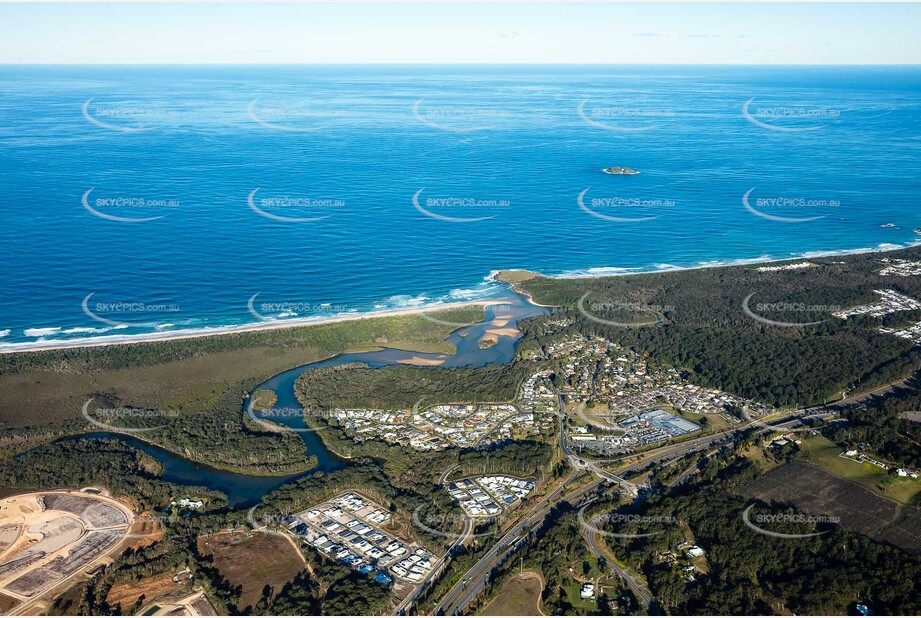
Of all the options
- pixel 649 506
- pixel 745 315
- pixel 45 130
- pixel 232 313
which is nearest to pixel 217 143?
pixel 45 130

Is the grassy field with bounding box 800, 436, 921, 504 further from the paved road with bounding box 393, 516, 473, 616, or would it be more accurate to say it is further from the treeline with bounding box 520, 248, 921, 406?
the paved road with bounding box 393, 516, 473, 616

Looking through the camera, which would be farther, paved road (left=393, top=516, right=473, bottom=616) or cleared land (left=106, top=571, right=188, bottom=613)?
cleared land (left=106, top=571, right=188, bottom=613)

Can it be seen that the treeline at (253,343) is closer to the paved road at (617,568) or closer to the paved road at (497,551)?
the paved road at (497,551)

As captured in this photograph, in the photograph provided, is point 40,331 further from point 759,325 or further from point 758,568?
point 759,325

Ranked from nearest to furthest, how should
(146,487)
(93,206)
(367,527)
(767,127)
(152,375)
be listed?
(367,527)
(146,487)
(152,375)
(93,206)
(767,127)

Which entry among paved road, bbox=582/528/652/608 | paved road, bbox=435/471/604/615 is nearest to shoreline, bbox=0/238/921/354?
paved road, bbox=435/471/604/615

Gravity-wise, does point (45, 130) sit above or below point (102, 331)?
above

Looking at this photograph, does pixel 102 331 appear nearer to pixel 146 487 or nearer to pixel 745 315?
pixel 146 487
